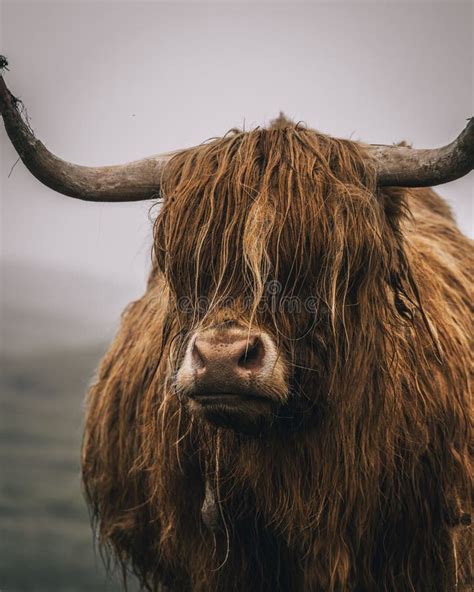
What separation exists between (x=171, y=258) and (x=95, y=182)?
0.53 meters

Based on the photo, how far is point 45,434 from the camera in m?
23.4

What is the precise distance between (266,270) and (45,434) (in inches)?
779

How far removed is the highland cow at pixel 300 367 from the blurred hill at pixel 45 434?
24.2 ft

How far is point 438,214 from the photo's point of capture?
7082 millimetres

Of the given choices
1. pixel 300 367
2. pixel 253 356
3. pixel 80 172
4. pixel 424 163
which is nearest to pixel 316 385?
pixel 300 367

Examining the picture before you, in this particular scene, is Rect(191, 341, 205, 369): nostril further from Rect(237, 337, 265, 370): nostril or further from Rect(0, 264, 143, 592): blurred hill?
Rect(0, 264, 143, 592): blurred hill

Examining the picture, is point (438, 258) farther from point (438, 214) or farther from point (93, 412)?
point (93, 412)

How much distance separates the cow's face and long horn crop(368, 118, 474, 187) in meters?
0.11

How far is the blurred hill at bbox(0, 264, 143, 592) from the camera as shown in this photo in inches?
608

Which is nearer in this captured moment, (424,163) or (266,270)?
(266,270)

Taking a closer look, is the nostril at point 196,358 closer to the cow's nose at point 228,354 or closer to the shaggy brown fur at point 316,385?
the cow's nose at point 228,354

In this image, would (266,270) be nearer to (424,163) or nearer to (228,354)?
(228,354)

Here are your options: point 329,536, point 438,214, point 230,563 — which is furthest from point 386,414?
point 438,214

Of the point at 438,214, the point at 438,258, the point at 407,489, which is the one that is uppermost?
the point at 438,214
